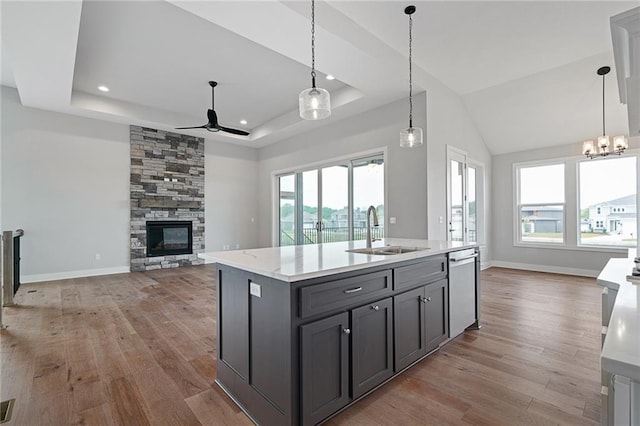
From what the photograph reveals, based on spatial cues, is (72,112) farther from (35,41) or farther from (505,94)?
(505,94)

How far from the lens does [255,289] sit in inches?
69.0

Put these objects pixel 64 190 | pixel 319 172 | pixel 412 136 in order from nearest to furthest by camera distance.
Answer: pixel 412 136 < pixel 64 190 < pixel 319 172

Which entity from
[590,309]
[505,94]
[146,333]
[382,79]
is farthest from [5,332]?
[505,94]

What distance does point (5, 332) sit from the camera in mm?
3055

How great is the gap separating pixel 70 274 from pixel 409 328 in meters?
6.48

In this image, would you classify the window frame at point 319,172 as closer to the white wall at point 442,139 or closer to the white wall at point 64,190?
the white wall at point 442,139

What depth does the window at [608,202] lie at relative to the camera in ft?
17.5

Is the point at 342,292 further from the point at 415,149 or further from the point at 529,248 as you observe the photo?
the point at 529,248

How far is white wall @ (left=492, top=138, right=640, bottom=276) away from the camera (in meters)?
5.69

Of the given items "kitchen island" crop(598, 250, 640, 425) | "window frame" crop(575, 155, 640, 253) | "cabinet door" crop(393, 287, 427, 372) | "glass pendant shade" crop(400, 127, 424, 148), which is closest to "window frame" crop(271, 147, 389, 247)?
"glass pendant shade" crop(400, 127, 424, 148)

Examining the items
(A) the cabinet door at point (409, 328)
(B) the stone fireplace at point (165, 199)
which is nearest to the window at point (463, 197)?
(A) the cabinet door at point (409, 328)

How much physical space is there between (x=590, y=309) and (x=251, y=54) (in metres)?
5.53

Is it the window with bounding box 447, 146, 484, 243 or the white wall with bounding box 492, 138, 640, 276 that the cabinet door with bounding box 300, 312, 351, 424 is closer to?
the window with bounding box 447, 146, 484, 243

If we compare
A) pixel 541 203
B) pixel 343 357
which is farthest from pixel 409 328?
pixel 541 203
